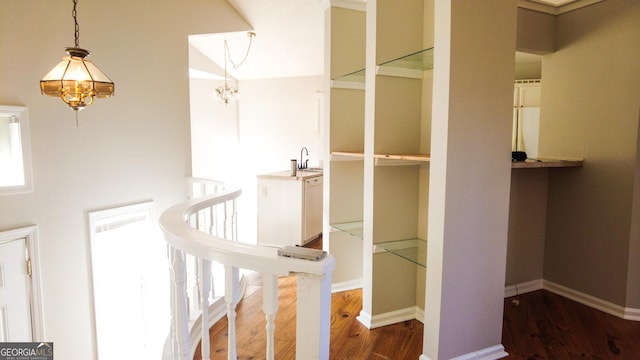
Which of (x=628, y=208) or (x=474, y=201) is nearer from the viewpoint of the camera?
(x=474, y=201)

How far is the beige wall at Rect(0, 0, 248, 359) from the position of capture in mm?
2484

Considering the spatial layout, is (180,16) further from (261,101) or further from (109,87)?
(261,101)

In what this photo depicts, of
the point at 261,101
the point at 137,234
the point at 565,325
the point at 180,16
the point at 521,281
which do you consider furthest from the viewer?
the point at 261,101

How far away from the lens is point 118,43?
9.91 ft

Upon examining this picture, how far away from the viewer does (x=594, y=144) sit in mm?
2506

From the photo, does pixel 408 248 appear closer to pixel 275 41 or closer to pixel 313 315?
pixel 313 315

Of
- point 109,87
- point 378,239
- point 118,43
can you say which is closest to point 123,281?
point 109,87

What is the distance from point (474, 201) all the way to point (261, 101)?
490cm

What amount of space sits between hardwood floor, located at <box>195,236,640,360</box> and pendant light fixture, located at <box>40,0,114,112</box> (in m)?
1.74

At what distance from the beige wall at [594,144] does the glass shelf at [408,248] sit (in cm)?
128

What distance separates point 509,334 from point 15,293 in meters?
3.34

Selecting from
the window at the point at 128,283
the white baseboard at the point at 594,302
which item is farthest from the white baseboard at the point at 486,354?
the window at the point at 128,283

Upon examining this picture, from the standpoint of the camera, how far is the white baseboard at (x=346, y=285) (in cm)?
283

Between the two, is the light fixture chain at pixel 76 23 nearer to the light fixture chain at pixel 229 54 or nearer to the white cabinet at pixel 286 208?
the light fixture chain at pixel 229 54
